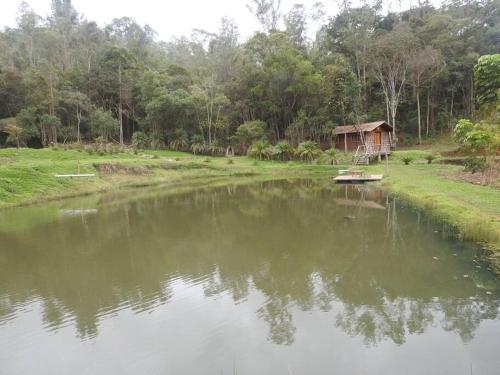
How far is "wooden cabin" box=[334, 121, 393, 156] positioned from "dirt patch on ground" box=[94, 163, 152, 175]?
19.7 meters

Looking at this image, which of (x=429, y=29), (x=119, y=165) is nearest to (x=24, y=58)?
(x=119, y=165)

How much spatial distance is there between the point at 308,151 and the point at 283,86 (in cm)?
871

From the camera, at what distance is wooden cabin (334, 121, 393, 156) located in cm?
3626

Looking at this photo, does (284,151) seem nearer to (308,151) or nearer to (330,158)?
(308,151)

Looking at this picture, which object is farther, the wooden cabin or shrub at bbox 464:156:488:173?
the wooden cabin

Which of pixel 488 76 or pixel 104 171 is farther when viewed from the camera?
pixel 488 76

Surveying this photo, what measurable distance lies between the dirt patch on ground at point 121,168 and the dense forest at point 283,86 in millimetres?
11814

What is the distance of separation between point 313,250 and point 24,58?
56221mm

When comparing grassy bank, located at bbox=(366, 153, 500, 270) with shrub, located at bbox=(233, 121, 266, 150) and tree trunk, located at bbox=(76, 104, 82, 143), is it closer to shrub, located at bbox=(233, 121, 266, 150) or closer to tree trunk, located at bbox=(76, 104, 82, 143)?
shrub, located at bbox=(233, 121, 266, 150)

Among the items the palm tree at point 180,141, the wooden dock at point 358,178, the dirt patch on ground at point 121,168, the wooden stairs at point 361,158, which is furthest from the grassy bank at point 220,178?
the palm tree at point 180,141

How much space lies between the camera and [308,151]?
113ft

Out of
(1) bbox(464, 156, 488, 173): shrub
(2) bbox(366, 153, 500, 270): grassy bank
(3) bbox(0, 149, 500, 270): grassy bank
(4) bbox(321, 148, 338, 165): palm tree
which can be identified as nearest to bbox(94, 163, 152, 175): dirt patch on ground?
(3) bbox(0, 149, 500, 270): grassy bank

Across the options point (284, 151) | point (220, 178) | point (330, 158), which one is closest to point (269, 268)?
point (220, 178)

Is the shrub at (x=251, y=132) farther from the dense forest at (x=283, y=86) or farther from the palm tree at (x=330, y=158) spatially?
the palm tree at (x=330, y=158)
